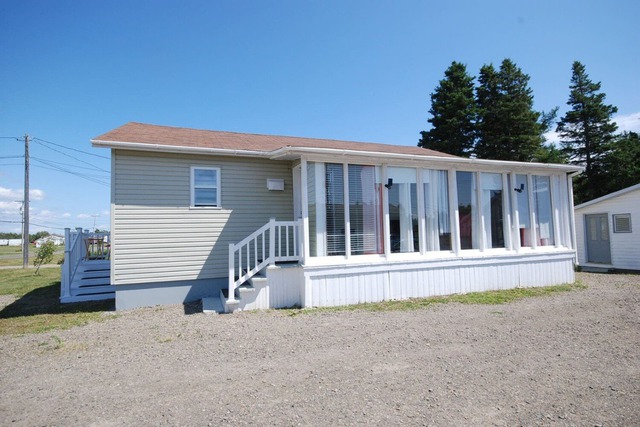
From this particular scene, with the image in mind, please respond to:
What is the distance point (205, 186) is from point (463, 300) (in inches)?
249

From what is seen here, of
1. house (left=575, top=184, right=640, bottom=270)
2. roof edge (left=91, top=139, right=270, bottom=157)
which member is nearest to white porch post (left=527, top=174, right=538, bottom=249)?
house (left=575, top=184, right=640, bottom=270)

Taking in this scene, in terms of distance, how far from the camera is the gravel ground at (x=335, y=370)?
2.71 metres

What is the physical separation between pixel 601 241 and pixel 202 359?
618 inches

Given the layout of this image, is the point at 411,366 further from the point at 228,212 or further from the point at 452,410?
the point at 228,212

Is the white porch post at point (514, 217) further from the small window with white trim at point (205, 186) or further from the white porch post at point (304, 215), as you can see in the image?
the small window with white trim at point (205, 186)

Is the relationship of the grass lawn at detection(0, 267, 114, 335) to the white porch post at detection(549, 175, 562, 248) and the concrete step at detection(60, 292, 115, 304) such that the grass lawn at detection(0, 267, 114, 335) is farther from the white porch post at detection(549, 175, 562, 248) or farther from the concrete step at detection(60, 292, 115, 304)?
the white porch post at detection(549, 175, 562, 248)

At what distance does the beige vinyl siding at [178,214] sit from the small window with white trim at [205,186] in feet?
0.35

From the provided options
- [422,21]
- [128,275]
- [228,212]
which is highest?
[422,21]

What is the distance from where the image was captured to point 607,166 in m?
24.7

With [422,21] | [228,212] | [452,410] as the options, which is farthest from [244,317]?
[422,21]

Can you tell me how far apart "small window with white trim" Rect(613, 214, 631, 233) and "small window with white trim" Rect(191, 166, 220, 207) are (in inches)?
566

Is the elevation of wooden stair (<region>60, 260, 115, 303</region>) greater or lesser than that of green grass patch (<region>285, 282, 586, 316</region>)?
greater

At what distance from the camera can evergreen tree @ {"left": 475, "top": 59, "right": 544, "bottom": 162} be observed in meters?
24.2

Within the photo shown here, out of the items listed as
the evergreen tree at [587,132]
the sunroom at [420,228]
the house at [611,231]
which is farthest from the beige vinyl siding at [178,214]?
the evergreen tree at [587,132]
